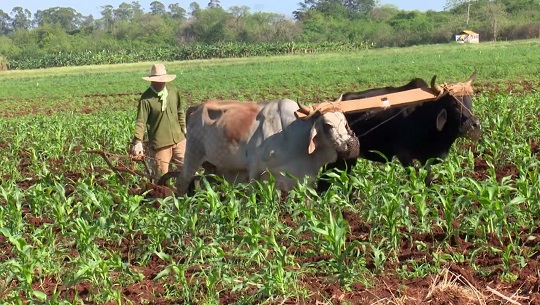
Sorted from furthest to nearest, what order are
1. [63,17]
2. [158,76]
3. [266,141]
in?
[63,17] < [158,76] < [266,141]

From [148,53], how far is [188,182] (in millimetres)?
71323

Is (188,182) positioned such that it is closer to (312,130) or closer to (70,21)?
(312,130)

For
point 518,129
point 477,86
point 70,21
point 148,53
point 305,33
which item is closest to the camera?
point 518,129

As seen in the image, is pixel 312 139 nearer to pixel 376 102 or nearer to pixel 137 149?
pixel 376 102

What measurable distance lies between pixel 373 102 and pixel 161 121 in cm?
263

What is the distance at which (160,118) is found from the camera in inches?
367

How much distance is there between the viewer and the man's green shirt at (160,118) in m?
9.27

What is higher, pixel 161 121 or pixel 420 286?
pixel 161 121

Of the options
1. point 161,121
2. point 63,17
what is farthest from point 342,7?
point 161,121

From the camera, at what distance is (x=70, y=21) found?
178000 mm

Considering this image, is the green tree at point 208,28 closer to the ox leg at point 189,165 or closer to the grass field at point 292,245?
the ox leg at point 189,165

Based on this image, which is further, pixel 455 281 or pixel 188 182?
pixel 188 182

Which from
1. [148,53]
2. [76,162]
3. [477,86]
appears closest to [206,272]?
[76,162]

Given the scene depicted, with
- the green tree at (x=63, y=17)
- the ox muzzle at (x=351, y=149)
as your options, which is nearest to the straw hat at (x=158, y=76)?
the ox muzzle at (x=351, y=149)
